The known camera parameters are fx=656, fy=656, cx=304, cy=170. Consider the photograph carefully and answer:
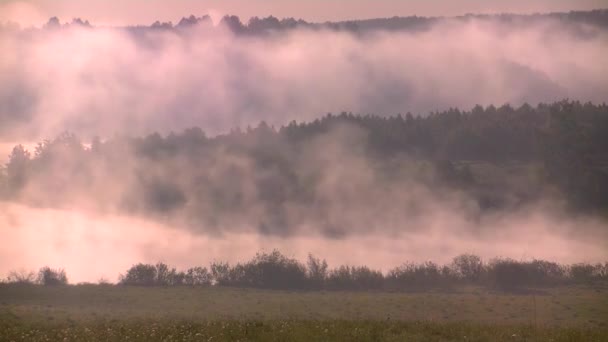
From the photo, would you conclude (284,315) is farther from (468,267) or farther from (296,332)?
(468,267)

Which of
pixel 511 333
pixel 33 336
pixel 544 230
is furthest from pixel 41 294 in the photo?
pixel 544 230

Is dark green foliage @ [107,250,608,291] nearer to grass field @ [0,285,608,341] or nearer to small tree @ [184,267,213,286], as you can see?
small tree @ [184,267,213,286]

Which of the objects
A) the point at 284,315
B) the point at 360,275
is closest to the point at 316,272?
the point at 360,275

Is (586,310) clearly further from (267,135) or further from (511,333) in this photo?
(267,135)

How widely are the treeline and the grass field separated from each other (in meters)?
6.18

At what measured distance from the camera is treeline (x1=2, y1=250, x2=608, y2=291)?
249 ft

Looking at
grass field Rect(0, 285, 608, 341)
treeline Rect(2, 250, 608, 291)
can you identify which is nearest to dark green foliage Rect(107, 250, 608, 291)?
treeline Rect(2, 250, 608, 291)

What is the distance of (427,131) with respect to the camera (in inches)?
5261

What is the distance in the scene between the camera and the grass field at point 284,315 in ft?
89.5

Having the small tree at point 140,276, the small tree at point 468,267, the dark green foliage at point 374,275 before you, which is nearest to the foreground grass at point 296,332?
the dark green foliage at point 374,275

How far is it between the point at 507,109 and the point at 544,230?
142 ft

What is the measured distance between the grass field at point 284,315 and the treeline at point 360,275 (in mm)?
6179

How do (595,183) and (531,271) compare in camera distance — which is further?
(595,183)

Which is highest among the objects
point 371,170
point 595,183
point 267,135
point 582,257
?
point 267,135
